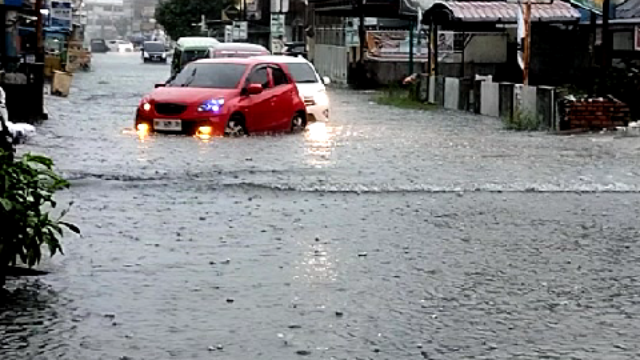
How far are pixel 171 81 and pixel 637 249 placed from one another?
13685mm

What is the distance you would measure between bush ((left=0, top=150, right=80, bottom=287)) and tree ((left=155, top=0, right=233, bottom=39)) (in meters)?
95.0

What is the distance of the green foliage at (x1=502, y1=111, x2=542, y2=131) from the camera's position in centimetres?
2318

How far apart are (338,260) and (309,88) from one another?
15980 mm

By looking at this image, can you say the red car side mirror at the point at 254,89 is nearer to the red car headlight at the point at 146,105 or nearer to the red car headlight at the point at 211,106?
the red car headlight at the point at 211,106

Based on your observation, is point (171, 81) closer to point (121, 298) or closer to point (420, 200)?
point (420, 200)

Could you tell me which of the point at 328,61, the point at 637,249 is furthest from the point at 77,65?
the point at 637,249

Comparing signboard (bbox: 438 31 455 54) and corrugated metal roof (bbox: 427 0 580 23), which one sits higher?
corrugated metal roof (bbox: 427 0 580 23)

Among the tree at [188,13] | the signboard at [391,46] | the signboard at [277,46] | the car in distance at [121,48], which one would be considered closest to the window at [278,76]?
the signboard at [391,46]

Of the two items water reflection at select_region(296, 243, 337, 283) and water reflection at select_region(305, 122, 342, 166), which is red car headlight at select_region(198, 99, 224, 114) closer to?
water reflection at select_region(305, 122, 342, 166)

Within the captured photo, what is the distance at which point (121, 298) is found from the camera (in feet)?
26.0

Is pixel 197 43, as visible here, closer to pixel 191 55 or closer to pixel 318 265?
pixel 191 55

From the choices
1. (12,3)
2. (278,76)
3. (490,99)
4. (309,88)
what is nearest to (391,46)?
(490,99)

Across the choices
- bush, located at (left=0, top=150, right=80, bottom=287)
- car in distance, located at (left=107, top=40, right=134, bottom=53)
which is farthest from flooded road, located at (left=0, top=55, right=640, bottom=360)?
car in distance, located at (left=107, top=40, right=134, bottom=53)

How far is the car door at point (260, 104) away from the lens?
2117 cm
